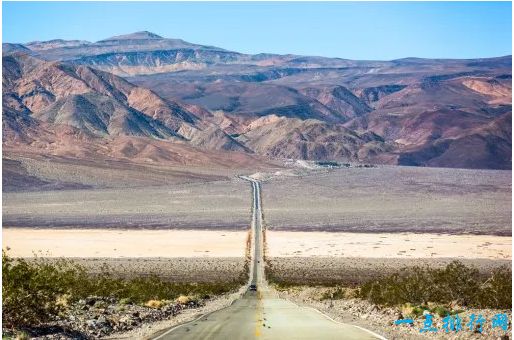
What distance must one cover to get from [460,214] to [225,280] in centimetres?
6237

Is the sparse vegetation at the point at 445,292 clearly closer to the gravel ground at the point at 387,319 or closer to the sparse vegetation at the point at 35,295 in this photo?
the gravel ground at the point at 387,319

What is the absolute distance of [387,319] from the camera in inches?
930

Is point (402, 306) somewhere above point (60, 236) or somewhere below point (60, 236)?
above

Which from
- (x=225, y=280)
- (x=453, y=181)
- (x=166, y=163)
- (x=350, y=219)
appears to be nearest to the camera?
(x=225, y=280)

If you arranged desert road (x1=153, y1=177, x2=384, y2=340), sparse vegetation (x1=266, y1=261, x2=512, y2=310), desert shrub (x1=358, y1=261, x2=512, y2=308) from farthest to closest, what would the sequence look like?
desert shrub (x1=358, y1=261, x2=512, y2=308) → sparse vegetation (x1=266, y1=261, x2=512, y2=310) → desert road (x1=153, y1=177, x2=384, y2=340)

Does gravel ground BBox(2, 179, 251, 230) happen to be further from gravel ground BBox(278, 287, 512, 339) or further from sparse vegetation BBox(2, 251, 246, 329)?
sparse vegetation BBox(2, 251, 246, 329)

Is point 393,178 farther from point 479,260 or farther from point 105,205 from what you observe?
point 479,260

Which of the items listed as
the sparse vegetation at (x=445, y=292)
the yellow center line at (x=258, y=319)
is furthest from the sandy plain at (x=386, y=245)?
the yellow center line at (x=258, y=319)

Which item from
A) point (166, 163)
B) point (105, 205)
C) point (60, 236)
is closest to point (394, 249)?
point (60, 236)

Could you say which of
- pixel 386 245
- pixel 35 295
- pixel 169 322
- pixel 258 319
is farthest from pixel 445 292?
pixel 386 245

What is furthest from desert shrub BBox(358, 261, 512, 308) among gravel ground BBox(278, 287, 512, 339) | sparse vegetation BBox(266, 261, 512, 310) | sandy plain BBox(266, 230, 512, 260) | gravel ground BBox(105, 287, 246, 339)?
sandy plain BBox(266, 230, 512, 260)

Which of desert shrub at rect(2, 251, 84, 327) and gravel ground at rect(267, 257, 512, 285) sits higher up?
desert shrub at rect(2, 251, 84, 327)

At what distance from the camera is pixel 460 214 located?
4124 inches

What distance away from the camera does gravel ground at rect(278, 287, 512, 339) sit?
61.6 ft
